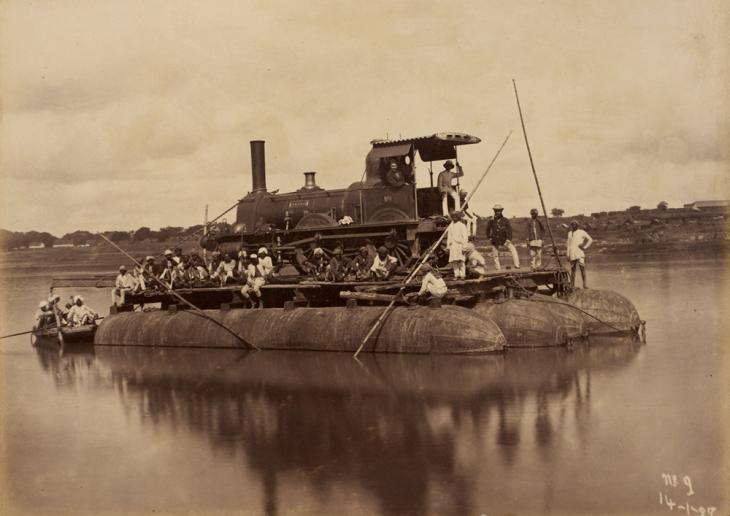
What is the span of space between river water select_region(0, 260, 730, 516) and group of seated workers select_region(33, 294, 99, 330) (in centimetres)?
444

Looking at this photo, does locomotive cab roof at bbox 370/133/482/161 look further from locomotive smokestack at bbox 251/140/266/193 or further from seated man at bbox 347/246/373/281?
locomotive smokestack at bbox 251/140/266/193

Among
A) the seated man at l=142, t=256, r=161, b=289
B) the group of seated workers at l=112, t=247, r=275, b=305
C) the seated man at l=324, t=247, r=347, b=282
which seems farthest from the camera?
the seated man at l=142, t=256, r=161, b=289

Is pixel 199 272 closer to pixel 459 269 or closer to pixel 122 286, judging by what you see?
pixel 122 286

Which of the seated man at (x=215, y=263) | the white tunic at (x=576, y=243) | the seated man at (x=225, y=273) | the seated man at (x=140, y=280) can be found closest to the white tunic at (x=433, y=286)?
the white tunic at (x=576, y=243)

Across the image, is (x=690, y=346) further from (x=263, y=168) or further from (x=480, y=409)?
(x=263, y=168)

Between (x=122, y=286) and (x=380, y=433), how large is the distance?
14260 millimetres

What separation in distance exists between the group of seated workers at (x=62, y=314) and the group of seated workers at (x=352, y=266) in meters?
7.24

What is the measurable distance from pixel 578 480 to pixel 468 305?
372 inches

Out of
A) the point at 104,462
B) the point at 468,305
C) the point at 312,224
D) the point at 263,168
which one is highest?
the point at 263,168

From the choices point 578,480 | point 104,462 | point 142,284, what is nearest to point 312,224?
point 142,284

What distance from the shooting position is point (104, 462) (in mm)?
11570

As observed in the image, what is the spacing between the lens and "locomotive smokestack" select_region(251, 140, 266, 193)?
25.4m

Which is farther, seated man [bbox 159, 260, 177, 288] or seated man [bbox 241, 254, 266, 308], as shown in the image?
seated man [bbox 159, 260, 177, 288]

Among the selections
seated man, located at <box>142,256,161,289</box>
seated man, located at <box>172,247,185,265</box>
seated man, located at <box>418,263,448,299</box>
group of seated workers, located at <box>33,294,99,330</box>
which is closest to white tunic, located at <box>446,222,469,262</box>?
seated man, located at <box>418,263,448,299</box>
